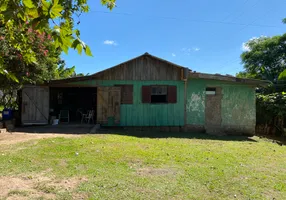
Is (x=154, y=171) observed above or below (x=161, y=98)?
below

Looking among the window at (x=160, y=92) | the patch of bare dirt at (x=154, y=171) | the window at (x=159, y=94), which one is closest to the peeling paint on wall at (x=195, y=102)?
the window at (x=160, y=92)

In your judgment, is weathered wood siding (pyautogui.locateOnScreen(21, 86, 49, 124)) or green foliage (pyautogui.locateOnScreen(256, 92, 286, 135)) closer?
weathered wood siding (pyautogui.locateOnScreen(21, 86, 49, 124))

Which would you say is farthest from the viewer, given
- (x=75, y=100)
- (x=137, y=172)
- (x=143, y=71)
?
(x=75, y=100)

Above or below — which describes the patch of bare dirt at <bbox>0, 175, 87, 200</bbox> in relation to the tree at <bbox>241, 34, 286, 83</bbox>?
below

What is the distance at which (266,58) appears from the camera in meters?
21.4

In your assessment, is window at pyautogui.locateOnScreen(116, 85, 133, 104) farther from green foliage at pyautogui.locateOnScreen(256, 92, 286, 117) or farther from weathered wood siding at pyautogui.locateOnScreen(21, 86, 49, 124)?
green foliage at pyautogui.locateOnScreen(256, 92, 286, 117)

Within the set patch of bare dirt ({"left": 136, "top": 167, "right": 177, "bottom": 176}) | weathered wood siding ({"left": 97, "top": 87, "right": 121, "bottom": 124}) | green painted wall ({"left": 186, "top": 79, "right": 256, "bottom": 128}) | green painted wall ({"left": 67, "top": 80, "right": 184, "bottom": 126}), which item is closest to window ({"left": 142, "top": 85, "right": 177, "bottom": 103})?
green painted wall ({"left": 67, "top": 80, "right": 184, "bottom": 126})

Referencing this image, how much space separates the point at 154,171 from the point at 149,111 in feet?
20.8

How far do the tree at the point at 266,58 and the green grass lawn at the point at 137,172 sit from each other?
15.9 metres

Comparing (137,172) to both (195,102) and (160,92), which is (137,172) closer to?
(160,92)

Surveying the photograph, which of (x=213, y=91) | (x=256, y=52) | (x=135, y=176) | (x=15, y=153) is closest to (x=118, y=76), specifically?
(x=213, y=91)

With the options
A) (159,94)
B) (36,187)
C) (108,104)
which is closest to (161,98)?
(159,94)

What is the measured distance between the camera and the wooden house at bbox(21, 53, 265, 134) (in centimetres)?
1078

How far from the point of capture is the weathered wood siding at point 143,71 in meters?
10.8
